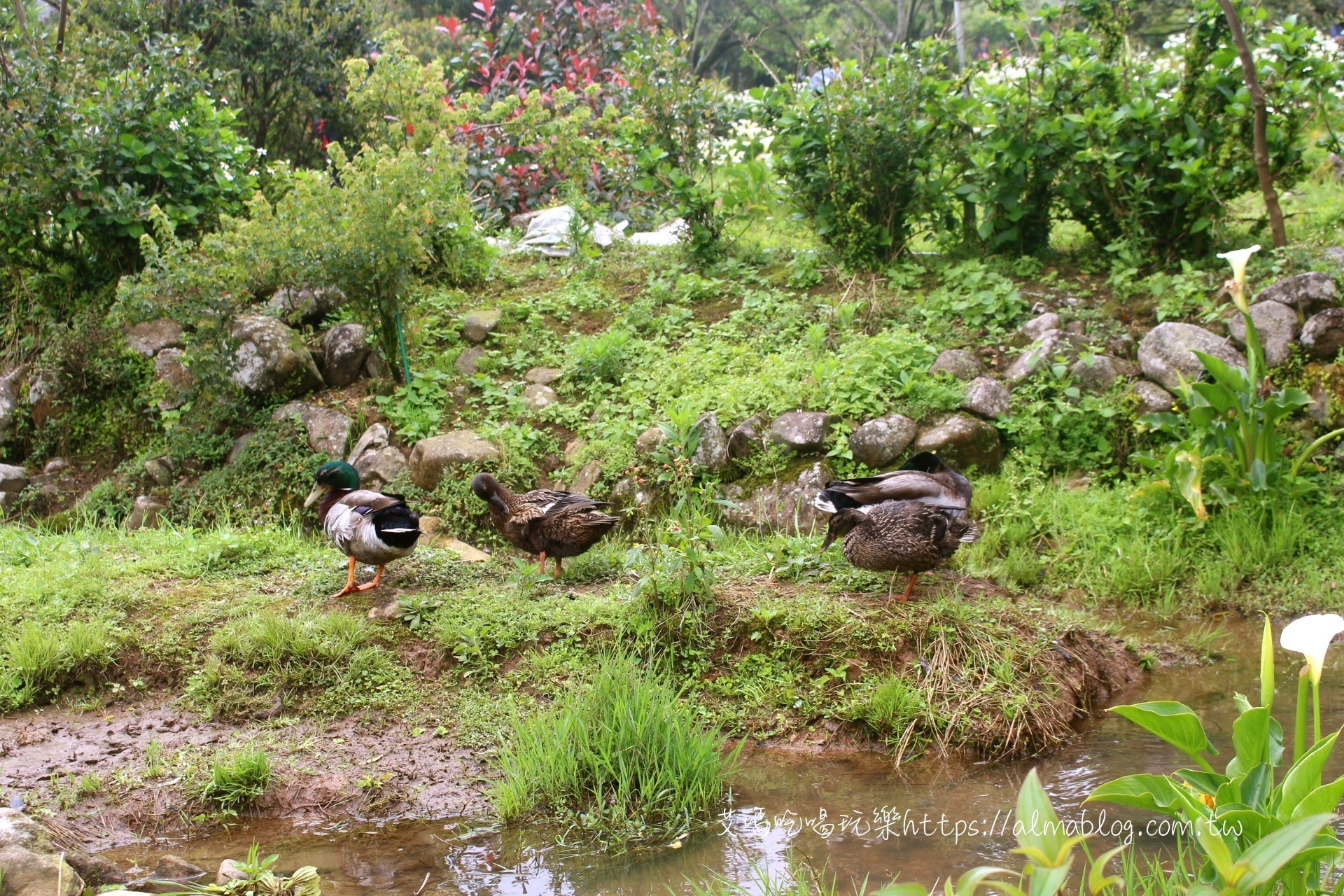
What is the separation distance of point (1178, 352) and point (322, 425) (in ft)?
20.2

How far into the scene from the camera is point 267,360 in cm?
826

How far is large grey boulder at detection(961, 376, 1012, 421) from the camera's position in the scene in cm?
709

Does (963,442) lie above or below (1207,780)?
below

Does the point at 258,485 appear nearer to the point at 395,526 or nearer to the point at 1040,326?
the point at 395,526

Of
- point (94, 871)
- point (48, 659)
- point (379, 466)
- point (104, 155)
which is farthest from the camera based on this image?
point (104, 155)

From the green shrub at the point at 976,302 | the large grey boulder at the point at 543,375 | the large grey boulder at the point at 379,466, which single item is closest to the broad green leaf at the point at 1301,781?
the green shrub at the point at 976,302

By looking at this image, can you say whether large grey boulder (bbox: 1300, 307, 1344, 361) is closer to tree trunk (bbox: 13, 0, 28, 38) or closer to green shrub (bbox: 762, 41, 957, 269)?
green shrub (bbox: 762, 41, 957, 269)

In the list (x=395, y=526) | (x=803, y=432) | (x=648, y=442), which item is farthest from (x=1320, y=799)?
(x=648, y=442)

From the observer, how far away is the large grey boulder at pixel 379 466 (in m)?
7.48

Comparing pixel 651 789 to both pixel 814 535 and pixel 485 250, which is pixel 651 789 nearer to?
pixel 814 535

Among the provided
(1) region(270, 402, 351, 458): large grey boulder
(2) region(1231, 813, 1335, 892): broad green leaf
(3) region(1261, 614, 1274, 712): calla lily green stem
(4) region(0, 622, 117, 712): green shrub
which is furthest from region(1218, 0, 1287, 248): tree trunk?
(4) region(0, 622, 117, 712): green shrub

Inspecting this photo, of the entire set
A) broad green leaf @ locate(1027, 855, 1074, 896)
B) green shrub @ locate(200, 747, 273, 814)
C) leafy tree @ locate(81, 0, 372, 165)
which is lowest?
green shrub @ locate(200, 747, 273, 814)

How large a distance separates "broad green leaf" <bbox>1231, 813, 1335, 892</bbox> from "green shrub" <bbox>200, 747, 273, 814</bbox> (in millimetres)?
→ 3556

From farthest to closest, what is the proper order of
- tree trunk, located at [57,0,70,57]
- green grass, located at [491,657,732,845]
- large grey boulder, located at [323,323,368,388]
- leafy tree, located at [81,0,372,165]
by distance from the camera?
leafy tree, located at [81,0,372,165]
tree trunk, located at [57,0,70,57]
large grey boulder, located at [323,323,368,388]
green grass, located at [491,657,732,845]
